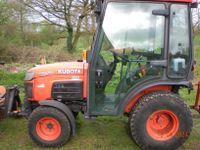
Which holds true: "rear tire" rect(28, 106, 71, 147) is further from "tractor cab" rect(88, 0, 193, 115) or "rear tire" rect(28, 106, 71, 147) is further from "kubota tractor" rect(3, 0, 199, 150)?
"tractor cab" rect(88, 0, 193, 115)

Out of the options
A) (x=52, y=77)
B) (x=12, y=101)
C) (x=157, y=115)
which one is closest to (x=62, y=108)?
(x=52, y=77)

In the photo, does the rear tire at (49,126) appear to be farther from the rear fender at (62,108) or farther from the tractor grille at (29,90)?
the tractor grille at (29,90)

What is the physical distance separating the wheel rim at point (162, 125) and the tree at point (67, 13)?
438 inches

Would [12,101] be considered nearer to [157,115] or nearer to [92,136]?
[92,136]

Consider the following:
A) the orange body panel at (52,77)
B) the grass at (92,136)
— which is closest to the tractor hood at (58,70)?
the orange body panel at (52,77)

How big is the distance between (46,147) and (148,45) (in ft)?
6.68

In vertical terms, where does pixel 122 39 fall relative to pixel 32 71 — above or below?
above

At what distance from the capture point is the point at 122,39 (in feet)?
16.8

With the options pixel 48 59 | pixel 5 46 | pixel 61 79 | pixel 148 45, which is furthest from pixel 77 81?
pixel 5 46

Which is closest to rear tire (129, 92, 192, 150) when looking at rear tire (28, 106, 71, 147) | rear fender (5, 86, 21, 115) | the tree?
rear tire (28, 106, 71, 147)

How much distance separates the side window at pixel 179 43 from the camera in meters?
5.11

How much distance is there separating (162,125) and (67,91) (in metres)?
1.46

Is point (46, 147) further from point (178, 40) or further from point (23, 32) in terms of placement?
point (23, 32)

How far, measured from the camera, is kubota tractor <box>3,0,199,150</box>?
16.7 ft
